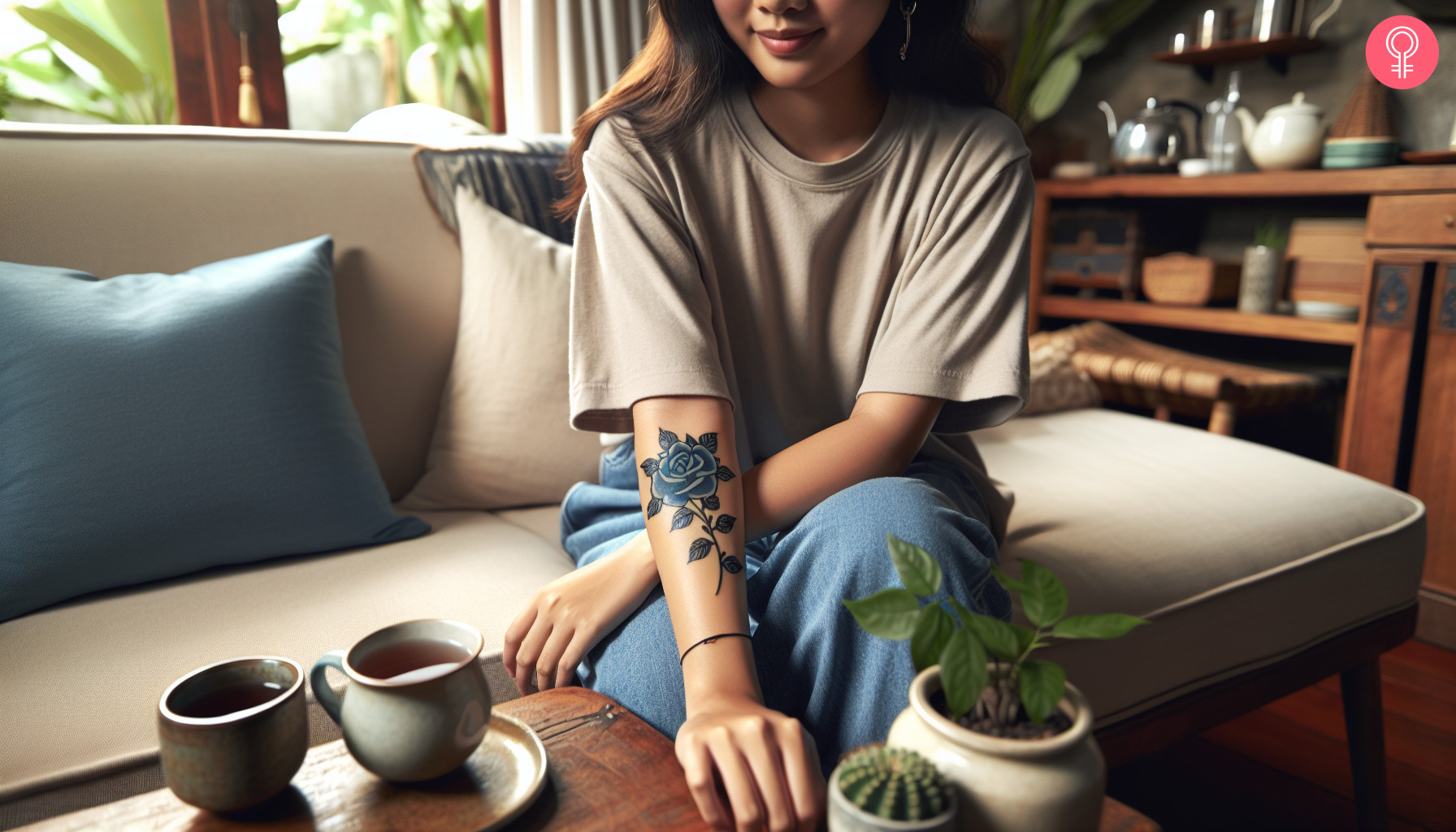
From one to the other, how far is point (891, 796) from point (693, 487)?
16.3 inches

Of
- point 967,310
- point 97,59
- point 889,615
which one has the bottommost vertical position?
point 889,615

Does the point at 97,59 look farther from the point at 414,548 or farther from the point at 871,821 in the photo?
the point at 871,821

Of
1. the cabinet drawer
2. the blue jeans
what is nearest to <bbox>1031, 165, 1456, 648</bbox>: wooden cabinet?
the cabinet drawer

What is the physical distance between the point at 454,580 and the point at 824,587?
20.2 inches

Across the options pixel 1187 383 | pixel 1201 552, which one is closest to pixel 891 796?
pixel 1201 552

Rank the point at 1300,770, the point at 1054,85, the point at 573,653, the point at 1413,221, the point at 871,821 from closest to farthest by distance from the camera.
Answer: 1. the point at 871,821
2. the point at 573,653
3. the point at 1300,770
4. the point at 1413,221
5. the point at 1054,85

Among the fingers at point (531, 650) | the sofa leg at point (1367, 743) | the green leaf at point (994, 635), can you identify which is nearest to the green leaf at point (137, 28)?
the fingers at point (531, 650)

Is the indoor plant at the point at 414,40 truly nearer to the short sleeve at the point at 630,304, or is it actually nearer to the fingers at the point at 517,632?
the short sleeve at the point at 630,304

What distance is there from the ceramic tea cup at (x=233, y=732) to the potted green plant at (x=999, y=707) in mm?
314

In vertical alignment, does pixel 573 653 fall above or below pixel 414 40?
below

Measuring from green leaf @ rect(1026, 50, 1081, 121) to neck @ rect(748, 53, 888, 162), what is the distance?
6.04 feet

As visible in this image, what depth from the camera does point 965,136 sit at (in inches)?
38.6

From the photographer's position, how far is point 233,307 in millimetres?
1062

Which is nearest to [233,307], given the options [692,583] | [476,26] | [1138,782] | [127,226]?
[127,226]
